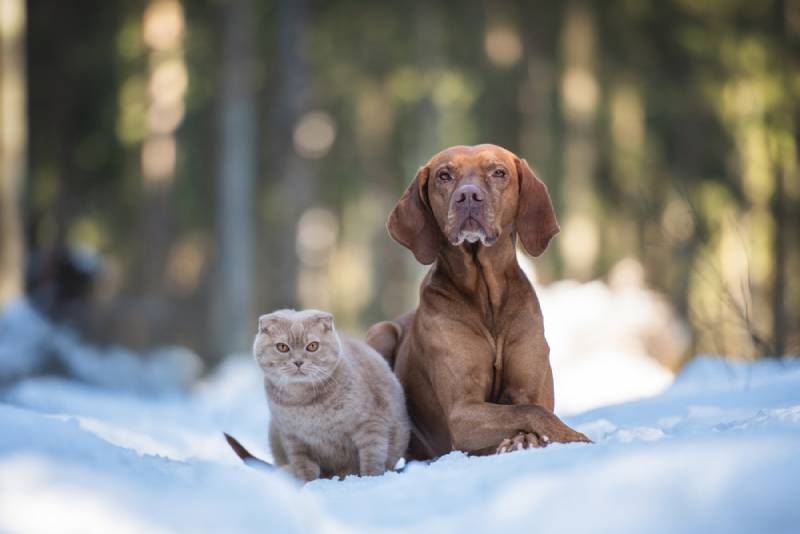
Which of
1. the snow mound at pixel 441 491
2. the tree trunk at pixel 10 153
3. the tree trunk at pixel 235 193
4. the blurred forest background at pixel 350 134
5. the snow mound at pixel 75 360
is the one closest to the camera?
the snow mound at pixel 441 491

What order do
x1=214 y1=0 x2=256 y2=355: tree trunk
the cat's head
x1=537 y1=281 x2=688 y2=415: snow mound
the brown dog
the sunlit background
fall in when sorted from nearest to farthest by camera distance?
the cat's head → the brown dog → x1=537 y1=281 x2=688 y2=415: snow mound → the sunlit background → x1=214 y1=0 x2=256 y2=355: tree trunk

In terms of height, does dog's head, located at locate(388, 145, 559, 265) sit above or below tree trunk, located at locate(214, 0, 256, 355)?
below

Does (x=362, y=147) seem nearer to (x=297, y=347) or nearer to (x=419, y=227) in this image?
(x=419, y=227)

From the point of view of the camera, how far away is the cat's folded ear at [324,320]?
600cm

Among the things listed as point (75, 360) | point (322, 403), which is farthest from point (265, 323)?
point (75, 360)

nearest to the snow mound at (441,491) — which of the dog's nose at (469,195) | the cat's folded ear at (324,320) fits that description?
the cat's folded ear at (324,320)

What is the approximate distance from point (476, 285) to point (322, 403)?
1.10m

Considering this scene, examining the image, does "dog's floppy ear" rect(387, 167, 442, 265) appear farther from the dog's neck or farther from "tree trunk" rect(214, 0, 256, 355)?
"tree trunk" rect(214, 0, 256, 355)

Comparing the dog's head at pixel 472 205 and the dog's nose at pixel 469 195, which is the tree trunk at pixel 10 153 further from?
the dog's nose at pixel 469 195

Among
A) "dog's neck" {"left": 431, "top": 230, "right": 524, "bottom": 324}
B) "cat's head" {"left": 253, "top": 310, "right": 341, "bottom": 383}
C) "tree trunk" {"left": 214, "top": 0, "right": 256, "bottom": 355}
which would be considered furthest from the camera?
"tree trunk" {"left": 214, "top": 0, "right": 256, "bottom": 355}

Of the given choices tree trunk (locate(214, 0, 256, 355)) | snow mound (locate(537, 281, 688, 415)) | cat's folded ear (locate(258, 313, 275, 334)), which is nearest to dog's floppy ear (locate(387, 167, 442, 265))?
cat's folded ear (locate(258, 313, 275, 334))

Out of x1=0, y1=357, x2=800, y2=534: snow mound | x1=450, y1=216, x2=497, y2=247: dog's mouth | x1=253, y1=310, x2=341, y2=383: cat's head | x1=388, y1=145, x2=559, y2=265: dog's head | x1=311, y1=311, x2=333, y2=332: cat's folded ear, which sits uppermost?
x1=388, y1=145, x2=559, y2=265: dog's head

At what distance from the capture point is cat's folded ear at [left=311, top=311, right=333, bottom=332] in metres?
6.00

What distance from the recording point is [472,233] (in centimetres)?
591
